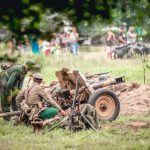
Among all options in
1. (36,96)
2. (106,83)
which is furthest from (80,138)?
(106,83)

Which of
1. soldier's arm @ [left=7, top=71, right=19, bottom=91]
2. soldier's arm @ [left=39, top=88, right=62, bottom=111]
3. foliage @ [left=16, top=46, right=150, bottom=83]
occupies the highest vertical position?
soldier's arm @ [left=7, top=71, right=19, bottom=91]

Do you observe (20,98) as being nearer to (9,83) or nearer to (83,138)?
(9,83)

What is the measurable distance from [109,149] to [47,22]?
674 cm

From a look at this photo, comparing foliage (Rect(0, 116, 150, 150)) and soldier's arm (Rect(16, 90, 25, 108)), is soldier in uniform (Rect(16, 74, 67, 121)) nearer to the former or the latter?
foliage (Rect(0, 116, 150, 150))

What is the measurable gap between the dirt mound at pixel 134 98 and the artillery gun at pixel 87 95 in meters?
1.44

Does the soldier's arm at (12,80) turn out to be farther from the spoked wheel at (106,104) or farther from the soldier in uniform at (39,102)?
the spoked wheel at (106,104)

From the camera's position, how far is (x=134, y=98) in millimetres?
20406

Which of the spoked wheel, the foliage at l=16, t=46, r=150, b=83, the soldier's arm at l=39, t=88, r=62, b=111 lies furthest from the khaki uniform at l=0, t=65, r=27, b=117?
the foliage at l=16, t=46, r=150, b=83

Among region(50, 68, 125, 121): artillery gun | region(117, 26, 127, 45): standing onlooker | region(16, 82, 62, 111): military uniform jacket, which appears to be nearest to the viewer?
region(16, 82, 62, 111): military uniform jacket

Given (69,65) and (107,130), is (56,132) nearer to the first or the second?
(107,130)

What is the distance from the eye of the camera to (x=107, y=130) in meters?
16.1

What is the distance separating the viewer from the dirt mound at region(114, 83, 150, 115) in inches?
771

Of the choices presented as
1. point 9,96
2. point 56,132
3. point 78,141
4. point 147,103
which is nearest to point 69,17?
point 78,141

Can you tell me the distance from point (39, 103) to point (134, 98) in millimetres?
4402
